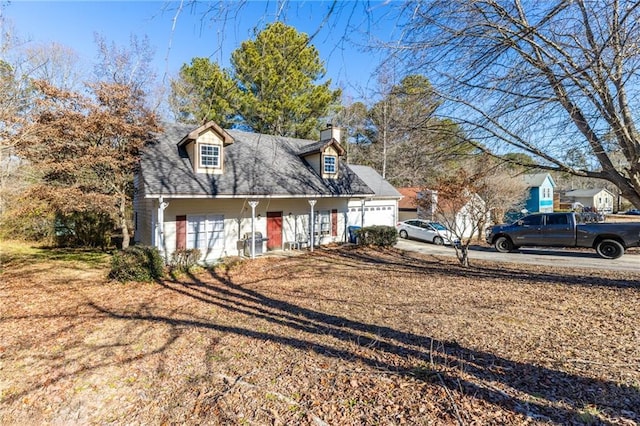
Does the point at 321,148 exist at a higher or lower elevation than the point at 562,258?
higher

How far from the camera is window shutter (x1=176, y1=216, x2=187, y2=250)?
12.6 meters

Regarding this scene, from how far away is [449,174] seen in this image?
12422 millimetres

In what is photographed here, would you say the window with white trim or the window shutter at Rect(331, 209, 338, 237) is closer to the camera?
the window with white trim

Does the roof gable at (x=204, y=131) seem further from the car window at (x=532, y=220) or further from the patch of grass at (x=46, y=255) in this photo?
the car window at (x=532, y=220)

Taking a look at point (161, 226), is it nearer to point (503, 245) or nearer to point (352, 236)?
point (352, 236)

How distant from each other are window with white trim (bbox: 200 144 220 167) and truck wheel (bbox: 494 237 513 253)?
13480 millimetres

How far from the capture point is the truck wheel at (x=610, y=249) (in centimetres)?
1251

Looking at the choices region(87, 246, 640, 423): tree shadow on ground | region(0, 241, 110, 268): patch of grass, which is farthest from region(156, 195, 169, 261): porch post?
region(87, 246, 640, 423): tree shadow on ground

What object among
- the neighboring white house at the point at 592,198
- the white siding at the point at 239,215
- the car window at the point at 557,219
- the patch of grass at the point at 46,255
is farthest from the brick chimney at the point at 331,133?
the neighboring white house at the point at 592,198

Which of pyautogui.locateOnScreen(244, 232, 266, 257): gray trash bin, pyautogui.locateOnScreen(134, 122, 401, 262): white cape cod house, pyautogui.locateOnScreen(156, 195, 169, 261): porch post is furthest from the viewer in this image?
pyautogui.locateOnScreen(244, 232, 266, 257): gray trash bin

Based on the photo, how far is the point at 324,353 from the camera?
182 inches

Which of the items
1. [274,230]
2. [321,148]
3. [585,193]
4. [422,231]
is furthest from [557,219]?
[585,193]

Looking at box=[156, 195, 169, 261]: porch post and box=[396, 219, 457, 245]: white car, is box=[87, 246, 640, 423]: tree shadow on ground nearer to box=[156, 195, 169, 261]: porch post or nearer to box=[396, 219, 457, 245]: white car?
box=[156, 195, 169, 261]: porch post

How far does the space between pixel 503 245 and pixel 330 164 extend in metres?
9.36
